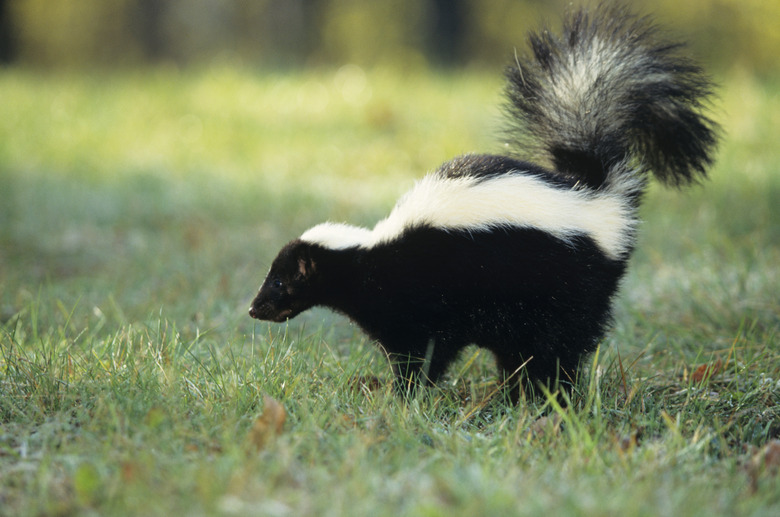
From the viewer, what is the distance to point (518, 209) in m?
3.31

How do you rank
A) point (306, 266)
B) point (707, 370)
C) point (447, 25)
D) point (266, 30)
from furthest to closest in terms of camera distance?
point (447, 25) → point (266, 30) → point (306, 266) → point (707, 370)

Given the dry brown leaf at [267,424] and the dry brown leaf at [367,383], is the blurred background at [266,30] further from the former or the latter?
the dry brown leaf at [267,424]

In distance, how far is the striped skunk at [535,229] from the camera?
3.36 meters

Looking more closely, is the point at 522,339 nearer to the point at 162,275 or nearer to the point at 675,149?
the point at 675,149

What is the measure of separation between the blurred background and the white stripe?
52.1 feet

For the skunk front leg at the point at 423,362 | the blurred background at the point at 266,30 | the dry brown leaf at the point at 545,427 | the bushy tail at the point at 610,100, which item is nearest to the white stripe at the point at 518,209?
the bushy tail at the point at 610,100

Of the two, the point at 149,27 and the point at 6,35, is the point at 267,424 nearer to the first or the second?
the point at 6,35

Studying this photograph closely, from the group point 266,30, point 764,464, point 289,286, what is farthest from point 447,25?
point 764,464

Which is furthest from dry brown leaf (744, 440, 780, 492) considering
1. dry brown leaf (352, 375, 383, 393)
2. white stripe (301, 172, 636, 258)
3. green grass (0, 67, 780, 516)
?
dry brown leaf (352, 375, 383, 393)

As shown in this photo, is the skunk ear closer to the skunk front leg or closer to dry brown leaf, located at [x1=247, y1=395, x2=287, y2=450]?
the skunk front leg

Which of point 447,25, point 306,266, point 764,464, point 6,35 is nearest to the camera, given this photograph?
point 764,464

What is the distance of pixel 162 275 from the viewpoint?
5.56 metres

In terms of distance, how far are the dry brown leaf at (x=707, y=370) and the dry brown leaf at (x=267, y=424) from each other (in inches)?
74.6

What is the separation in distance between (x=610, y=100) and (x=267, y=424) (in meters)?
2.15
